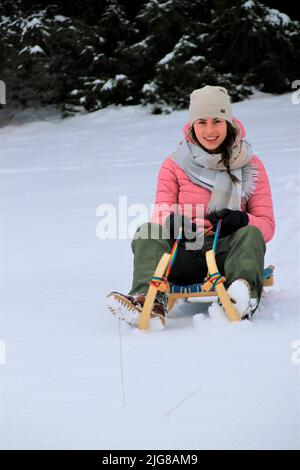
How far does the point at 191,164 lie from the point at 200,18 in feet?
29.9

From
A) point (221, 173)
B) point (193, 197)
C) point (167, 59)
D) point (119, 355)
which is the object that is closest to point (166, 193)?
point (193, 197)

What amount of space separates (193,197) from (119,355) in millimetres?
922

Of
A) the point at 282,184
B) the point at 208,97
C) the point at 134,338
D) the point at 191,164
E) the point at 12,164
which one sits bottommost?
the point at 12,164

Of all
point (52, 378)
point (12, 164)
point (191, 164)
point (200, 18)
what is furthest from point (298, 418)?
point (200, 18)

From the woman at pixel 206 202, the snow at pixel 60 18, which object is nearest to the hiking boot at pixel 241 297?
the woman at pixel 206 202

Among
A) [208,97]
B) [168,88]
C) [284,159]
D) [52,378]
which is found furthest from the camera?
[168,88]

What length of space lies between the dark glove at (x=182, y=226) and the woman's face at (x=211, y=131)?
0.35 metres

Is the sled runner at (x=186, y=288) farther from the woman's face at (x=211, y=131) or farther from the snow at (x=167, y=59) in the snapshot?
the snow at (x=167, y=59)

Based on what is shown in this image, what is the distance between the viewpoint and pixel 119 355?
9.68 feet

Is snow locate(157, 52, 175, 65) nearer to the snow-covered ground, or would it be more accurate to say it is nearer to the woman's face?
the snow-covered ground

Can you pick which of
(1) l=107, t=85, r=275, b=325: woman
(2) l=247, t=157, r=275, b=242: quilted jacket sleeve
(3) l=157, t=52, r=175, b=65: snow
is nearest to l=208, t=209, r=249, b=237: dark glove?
(1) l=107, t=85, r=275, b=325: woman

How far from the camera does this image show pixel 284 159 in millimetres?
7328
